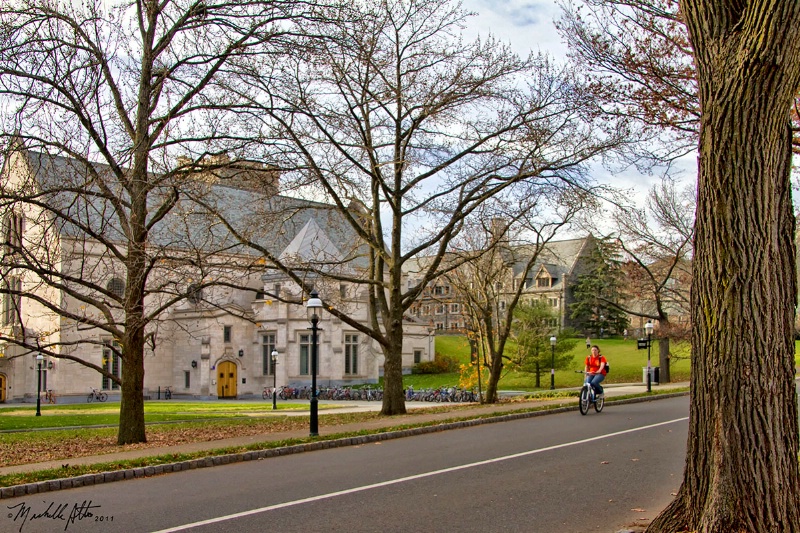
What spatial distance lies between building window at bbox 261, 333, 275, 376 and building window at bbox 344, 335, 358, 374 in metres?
5.25

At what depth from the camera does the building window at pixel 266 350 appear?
5428 cm

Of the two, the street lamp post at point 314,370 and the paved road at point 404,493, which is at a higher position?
the street lamp post at point 314,370

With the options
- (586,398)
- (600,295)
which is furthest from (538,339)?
(600,295)

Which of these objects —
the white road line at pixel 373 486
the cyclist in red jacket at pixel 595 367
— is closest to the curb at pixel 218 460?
the cyclist in red jacket at pixel 595 367

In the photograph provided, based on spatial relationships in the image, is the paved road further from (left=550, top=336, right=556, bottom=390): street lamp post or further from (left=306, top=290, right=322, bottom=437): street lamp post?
(left=550, top=336, right=556, bottom=390): street lamp post

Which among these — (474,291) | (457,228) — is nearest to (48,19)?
(457,228)

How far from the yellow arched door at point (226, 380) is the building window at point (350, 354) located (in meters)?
8.17

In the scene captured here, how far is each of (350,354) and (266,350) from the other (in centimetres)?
607

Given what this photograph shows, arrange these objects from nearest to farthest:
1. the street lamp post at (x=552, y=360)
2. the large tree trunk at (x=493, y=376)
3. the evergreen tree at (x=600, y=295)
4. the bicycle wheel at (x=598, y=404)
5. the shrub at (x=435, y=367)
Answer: the bicycle wheel at (x=598, y=404) < the large tree trunk at (x=493, y=376) < the street lamp post at (x=552, y=360) < the shrub at (x=435, y=367) < the evergreen tree at (x=600, y=295)

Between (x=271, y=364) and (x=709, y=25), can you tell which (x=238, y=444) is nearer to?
(x=709, y=25)

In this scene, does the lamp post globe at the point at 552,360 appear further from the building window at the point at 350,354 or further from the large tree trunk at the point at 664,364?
the building window at the point at 350,354

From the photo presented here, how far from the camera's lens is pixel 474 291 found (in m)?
30.8

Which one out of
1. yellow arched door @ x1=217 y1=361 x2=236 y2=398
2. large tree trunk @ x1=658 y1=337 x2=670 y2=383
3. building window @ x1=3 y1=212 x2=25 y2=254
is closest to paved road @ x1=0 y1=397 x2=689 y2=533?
building window @ x1=3 y1=212 x2=25 y2=254

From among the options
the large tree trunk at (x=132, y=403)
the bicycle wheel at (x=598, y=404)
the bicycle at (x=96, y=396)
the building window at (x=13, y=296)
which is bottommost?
the bicycle at (x=96, y=396)
